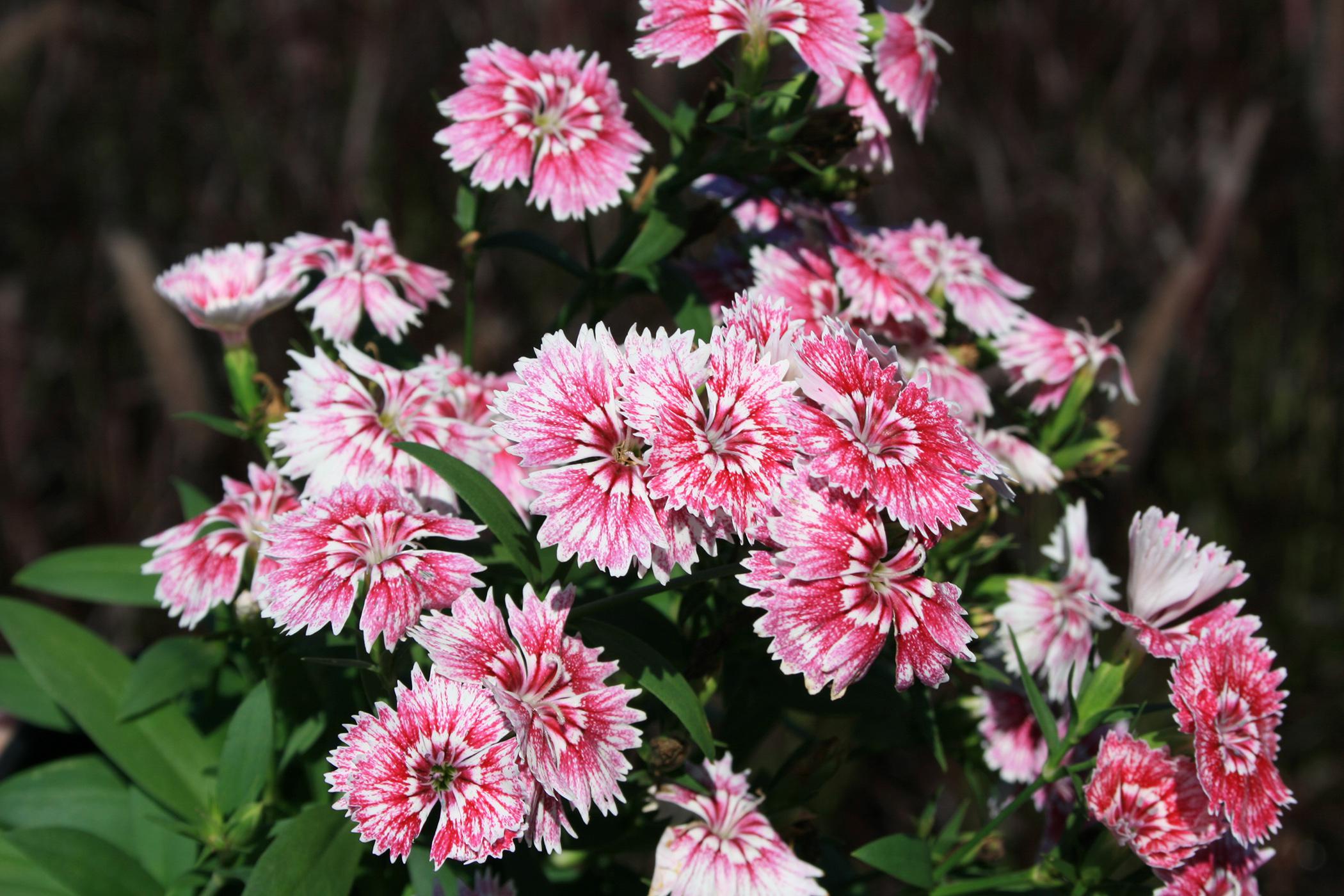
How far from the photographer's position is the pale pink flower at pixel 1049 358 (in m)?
1.01

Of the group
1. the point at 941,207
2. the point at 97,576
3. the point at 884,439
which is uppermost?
the point at 884,439

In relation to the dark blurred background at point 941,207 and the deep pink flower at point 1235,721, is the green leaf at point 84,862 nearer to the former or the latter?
the deep pink flower at point 1235,721

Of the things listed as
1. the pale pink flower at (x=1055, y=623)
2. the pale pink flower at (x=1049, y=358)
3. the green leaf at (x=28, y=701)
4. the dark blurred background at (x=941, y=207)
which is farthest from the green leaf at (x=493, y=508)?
the dark blurred background at (x=941, y=207)

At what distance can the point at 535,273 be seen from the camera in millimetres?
2564

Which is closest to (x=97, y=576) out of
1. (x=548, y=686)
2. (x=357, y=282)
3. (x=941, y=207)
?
(x=357, y=282)

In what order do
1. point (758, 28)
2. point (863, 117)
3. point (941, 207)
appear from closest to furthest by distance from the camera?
1. point (758, 28)
2. point (863, 117)
3. point (941, 207)

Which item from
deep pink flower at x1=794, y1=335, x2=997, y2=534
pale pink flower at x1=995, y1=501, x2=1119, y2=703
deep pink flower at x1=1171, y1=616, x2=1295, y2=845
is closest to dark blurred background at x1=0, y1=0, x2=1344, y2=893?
pale pink flower at x1=995, y1=501, x2=1119, y2=703

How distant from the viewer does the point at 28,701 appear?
1110mm

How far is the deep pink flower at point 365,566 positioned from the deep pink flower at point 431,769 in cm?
6

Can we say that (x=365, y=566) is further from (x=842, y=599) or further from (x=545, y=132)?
(x=545, y=132)

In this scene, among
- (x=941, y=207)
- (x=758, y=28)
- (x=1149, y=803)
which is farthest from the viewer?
(x=941, y=207)

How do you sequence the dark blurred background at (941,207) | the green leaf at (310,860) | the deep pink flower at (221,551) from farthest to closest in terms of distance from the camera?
1. the dark blurred background at (941,207)
2. the deep pink flower at (221,551)
3. the green leaf at (310,860)

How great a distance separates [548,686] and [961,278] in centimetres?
61

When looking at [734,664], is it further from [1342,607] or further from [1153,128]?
[1153,128]
